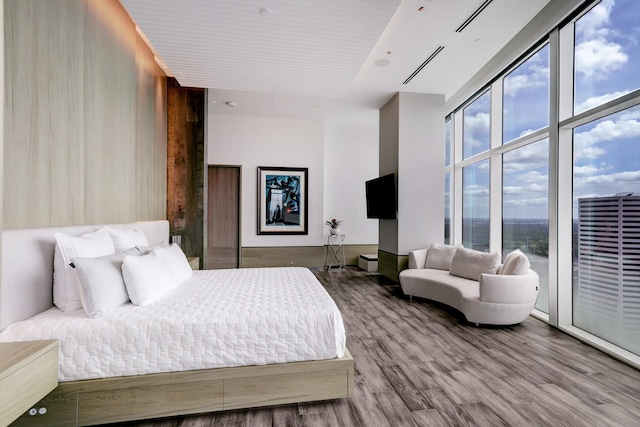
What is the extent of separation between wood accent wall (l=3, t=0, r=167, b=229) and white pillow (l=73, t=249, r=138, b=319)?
1.48 feet

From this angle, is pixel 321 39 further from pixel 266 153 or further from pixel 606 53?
pixel 266 153

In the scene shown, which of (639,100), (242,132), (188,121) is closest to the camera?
(639,100)

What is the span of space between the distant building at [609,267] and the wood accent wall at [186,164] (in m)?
4.69

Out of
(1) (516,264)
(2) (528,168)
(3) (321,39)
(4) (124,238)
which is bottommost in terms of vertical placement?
(1) (516,264)

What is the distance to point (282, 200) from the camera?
670 centimetres

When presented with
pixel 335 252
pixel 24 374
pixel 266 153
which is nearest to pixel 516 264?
pixel 335 252

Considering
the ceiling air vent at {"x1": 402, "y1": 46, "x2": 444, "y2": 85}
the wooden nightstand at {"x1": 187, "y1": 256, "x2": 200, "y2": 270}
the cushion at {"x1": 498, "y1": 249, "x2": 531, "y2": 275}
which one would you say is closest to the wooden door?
the wooden nightstand at {"x1": 187, "y1": 256, "x2": 200, "y2": 270}

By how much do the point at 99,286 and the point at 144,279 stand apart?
28 centimetres

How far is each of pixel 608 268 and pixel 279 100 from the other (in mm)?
4998

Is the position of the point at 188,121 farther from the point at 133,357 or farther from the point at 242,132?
the point at 133,357

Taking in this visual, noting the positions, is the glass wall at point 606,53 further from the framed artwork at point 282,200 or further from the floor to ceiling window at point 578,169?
the framed artwork at point 282,200

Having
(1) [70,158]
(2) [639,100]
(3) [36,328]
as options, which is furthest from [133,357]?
(2) [639,100]

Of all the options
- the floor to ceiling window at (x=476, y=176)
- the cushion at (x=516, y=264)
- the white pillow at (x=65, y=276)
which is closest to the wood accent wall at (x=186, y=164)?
the white pillow at (x=65, y=276)

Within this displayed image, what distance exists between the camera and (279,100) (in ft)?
18.4
